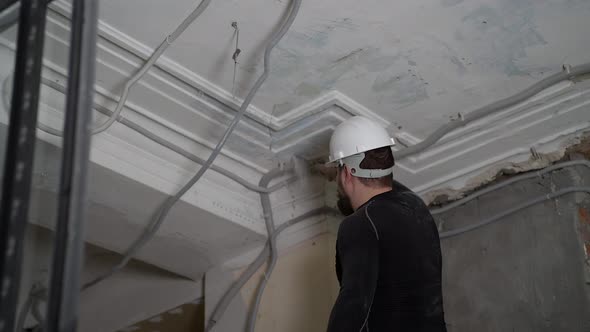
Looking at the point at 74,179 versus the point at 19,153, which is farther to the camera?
the point at 19,153

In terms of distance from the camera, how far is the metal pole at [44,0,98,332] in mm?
801

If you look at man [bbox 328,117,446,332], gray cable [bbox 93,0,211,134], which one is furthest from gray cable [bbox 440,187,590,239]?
gray cable [bbox 93,0,211,134]

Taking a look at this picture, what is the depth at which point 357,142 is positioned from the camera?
2178 millimetres

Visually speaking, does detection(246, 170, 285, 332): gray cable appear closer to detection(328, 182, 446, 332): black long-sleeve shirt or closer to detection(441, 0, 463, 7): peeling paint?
detection(328, 182, 446, 332): black long-sleeve shirt

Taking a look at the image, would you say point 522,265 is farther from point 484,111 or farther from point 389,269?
point 389,269

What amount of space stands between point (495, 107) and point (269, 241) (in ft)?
3.59

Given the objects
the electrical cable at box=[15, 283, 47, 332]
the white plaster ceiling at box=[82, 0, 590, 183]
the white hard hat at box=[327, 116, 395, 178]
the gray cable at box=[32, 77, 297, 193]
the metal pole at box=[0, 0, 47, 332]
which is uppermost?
the white plaster ceiling at box=[82, 0, 590, 183]

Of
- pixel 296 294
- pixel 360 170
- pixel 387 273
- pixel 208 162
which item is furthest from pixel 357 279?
pixel 296 294

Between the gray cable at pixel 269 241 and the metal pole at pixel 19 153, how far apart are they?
1.62 metres

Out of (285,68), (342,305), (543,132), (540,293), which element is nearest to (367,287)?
(342,305)

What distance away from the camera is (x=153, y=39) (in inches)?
77.1

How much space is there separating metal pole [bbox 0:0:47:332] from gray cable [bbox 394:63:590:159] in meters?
1.69

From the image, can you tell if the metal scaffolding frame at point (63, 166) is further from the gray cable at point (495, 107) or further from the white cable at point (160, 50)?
the gray cable at point (495, 107)

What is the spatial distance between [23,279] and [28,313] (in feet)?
1.24
